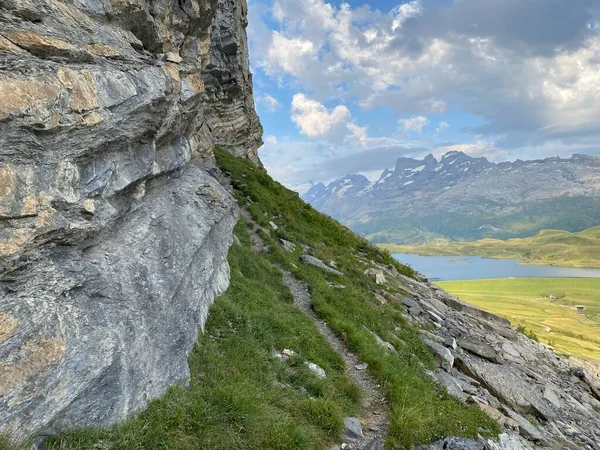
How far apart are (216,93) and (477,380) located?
1633 inches

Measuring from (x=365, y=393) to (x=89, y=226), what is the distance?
984 cm

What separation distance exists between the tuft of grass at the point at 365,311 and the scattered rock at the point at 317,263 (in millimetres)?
524

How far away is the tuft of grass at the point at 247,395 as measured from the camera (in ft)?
24.8

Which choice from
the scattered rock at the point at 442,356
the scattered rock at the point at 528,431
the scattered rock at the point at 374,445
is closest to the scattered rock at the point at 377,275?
the scattered rock at the point at 442,356

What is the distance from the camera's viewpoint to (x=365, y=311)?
18.8 meters

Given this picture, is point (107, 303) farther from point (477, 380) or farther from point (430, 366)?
point (477, 380)

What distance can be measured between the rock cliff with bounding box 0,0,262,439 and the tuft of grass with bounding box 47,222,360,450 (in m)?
0.53

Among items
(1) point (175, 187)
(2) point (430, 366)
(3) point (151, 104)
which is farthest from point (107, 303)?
(2) point (430, 366)

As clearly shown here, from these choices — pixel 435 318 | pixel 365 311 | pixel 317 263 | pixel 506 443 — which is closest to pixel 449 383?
pixel 506 443

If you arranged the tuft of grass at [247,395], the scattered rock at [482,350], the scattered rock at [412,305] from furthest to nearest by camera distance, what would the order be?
the scattered rock at [412,305] < the scattered rock at [482,350] < the tuft of grass at [247,395]

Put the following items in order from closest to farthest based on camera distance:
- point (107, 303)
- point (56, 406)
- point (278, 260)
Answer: point (56, 406)
point (107, 303)
point (278, 260)

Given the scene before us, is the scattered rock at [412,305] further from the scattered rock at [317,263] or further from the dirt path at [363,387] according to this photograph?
the dirt path at [363,387]

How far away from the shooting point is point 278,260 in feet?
72.8

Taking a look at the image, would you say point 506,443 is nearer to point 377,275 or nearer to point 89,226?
point 89,226
